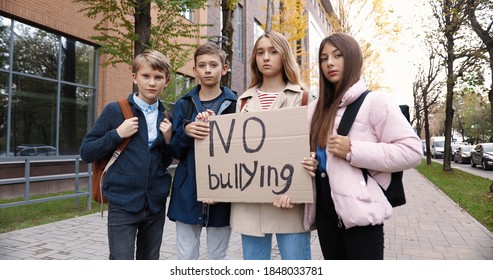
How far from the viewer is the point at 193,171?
246 cm

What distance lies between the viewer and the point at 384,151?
1.88 metres

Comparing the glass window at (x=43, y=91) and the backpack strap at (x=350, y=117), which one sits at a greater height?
the glass window at (x=43, y=91)

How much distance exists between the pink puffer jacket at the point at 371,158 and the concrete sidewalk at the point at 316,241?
9.04 ft

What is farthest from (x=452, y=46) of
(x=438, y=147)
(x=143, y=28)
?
(x=438, y=147)

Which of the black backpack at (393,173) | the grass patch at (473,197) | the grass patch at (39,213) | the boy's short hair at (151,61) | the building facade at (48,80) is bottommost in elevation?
the grass patch at (473,197)

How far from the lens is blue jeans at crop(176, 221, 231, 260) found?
2.47 meters

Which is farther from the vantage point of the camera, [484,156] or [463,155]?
[463,155]

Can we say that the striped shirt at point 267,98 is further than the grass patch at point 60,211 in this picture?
No

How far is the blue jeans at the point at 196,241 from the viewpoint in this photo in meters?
2.47

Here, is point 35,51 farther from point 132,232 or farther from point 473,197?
point 473,197

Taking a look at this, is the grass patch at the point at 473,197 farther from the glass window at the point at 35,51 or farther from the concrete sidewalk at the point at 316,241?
the glass window at the point at 35,51

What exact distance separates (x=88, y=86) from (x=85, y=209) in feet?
16.3

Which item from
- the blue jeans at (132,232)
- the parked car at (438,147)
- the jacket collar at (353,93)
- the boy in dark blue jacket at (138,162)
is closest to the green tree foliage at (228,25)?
the boy in dark blue jacket at (138,162)

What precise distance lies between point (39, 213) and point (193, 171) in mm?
5915
